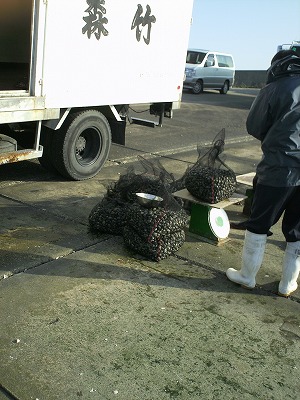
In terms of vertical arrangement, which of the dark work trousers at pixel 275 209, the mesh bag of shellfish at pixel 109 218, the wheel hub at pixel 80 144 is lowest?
the mesh bag of shellfish at pixel 109 218

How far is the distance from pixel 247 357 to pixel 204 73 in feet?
66.5

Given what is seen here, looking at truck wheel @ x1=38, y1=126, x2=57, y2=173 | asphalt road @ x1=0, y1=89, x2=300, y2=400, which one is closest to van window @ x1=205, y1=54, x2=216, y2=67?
truck wheel @ x1=38, y1=126, x2=57, y2=173

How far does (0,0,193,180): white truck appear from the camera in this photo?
206 inches

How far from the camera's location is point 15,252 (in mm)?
4176

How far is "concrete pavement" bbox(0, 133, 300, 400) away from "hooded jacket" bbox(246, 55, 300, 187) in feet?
3.33

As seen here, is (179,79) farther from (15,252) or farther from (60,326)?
(60,326)

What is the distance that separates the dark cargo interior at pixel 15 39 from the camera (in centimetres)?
768

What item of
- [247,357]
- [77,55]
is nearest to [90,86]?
[77,55]

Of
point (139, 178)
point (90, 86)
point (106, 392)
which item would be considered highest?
point (90, 86)

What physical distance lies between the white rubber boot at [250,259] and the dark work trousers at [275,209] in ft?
0.21

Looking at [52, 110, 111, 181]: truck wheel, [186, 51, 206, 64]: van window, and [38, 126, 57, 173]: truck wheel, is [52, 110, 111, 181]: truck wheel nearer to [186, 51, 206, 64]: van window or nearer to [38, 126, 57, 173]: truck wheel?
[38, 126, 57, 173]: truck wheel

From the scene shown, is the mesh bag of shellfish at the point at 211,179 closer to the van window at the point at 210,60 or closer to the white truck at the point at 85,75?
the white truck at the point at 85,75

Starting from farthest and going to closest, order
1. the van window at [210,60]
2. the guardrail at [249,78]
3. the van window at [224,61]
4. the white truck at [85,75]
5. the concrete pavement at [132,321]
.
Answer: the guardrail at [249,78]
the van window at [224,61]
the van window at [210,60]
the white truck at [85,75]
the concrete pavement at [132,321]

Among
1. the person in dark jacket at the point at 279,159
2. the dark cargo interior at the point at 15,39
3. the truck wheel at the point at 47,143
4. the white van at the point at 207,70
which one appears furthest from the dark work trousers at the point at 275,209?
the white van at the point at 207,70
